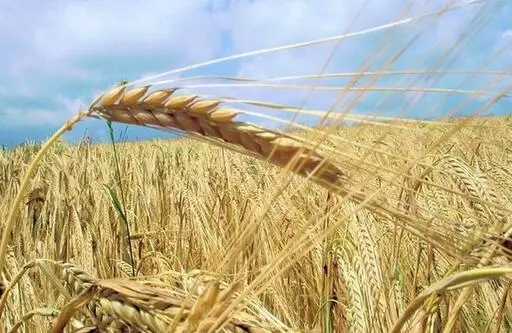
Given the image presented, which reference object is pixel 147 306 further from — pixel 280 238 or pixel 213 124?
pixel 280 238

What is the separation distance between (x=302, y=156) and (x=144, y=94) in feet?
0.63

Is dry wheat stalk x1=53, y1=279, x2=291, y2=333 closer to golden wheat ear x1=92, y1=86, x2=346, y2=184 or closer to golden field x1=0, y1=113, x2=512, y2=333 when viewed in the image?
golden field x1=0, y1=113, x2=512, y2=333

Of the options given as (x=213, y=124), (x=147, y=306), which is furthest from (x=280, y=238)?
(x=213, y=124)

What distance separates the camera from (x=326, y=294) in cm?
152

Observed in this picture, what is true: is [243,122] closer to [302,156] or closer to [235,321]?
[302,156]

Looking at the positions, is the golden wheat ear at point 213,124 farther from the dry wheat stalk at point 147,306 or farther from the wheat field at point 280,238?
the dry wheat stalk at point 147,306

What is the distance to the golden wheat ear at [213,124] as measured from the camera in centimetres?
65

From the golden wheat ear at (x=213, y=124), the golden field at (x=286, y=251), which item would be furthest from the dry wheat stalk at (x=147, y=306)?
the golden wheat ear at (x=213, y=124)

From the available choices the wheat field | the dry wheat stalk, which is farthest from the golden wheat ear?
the dry wheat stalk

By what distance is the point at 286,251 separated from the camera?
0.62 metres

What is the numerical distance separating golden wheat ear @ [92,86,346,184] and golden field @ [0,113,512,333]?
2 centimetres

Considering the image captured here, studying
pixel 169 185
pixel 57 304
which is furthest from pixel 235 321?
pixel 169 185

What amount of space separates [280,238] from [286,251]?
1601mm

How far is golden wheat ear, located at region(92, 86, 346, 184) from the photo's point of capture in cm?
65
